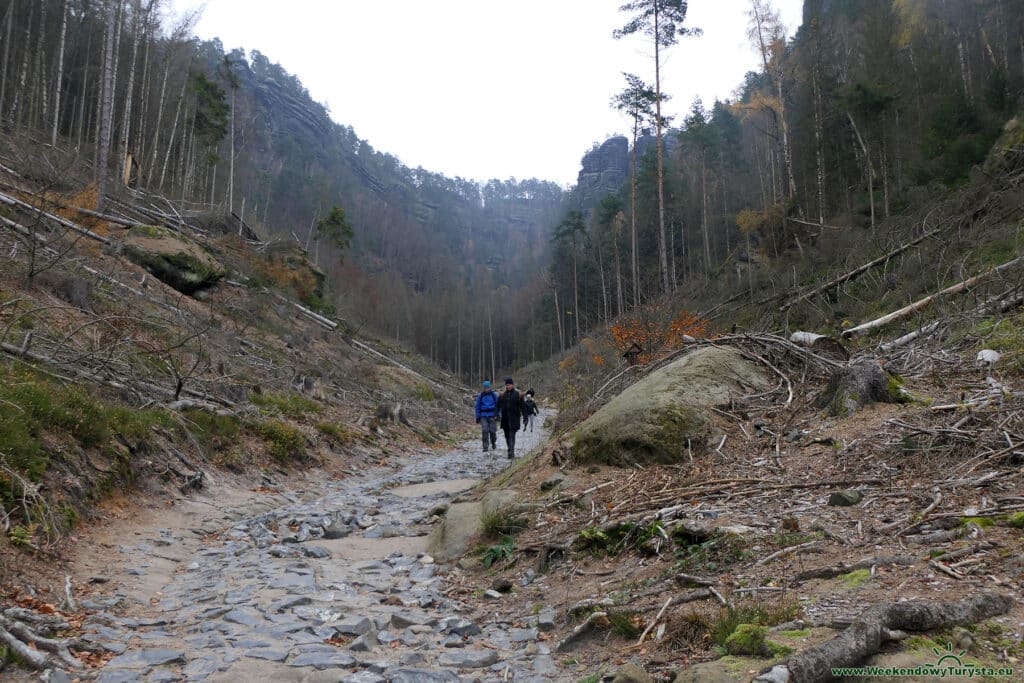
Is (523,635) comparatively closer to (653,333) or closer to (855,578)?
(855,578)

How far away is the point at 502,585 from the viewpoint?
4.52 meters

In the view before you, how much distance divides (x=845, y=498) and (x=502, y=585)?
261 cm

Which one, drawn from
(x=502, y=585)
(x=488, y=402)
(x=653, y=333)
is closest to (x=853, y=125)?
(x=653, y=333)

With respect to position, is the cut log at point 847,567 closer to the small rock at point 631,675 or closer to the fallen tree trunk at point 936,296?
the small rock at point 631,675

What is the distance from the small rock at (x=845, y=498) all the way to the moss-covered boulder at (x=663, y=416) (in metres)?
1.95

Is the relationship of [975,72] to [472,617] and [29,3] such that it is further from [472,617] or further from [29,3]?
[29,3]

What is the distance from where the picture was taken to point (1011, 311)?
7805 millimetres

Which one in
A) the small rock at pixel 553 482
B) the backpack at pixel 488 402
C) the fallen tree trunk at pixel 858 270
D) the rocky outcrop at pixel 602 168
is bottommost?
the small rock at pixel 553 482

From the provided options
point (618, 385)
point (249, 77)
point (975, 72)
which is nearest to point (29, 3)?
point (618, 385)

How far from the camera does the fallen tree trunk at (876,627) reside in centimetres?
202

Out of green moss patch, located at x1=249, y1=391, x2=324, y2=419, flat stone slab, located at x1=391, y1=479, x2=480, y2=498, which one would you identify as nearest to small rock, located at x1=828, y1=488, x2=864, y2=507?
flat stone slab, located at x1=391, y1=479, x2=480, y2=498

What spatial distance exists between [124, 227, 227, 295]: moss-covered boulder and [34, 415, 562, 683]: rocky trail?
43.7ft

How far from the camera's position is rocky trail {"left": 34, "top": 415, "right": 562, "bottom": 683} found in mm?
3178

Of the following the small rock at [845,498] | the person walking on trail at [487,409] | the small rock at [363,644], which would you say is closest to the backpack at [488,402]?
the person walking on trail at [487,409]
